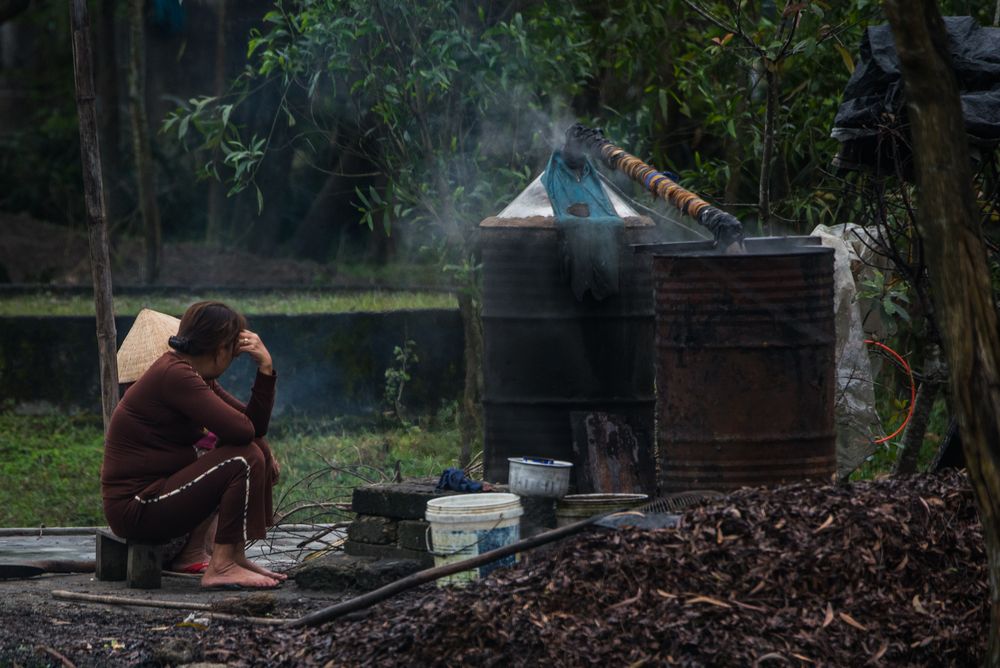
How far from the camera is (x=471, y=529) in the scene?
19.2 feet

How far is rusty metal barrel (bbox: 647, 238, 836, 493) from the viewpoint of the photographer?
21.1 feet

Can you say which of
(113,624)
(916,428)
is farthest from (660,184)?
(113,624)

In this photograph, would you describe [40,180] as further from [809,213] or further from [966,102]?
[966,102]

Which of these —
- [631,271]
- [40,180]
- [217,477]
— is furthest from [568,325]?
[40,180]

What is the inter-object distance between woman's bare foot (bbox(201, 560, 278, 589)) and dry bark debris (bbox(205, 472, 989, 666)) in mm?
1184

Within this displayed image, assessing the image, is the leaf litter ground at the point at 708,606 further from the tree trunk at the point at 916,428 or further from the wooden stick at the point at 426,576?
the tree trunk at the point at 916,428

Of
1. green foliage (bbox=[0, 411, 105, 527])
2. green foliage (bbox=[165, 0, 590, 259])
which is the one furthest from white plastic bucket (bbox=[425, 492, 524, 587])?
green foliage (bbox=[0, 411, 105, 527])

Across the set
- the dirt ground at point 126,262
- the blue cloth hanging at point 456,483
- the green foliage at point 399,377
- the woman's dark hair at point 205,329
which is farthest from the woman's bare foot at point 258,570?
the dirt ground at point 126,262

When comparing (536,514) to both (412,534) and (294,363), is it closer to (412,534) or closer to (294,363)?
(412,534)

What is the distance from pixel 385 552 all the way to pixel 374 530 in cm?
13

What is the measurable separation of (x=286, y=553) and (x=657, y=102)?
4.56m

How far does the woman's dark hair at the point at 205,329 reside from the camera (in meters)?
6.59

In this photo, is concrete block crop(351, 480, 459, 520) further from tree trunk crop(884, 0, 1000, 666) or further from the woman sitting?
tree trunk crop(884, 0, 1000, 666)

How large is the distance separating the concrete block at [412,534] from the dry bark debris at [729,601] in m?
1.19
